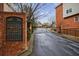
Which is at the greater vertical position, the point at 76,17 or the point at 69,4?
the point at 69,4

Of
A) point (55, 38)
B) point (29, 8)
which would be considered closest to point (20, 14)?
point (29, 8)

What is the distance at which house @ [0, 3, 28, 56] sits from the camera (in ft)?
9.73

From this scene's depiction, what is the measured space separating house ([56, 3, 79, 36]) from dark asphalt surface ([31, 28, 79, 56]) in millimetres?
164

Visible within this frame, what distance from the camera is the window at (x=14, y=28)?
9.86ft

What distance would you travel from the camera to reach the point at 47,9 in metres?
3.06

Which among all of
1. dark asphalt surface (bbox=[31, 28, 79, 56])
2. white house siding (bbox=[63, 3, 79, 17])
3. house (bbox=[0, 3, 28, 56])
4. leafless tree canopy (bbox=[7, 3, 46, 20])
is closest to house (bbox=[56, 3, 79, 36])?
white house siding (bbox=[63, 3, 79, 17])

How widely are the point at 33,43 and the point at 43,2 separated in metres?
0.70

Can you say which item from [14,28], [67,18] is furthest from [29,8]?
[67,18]

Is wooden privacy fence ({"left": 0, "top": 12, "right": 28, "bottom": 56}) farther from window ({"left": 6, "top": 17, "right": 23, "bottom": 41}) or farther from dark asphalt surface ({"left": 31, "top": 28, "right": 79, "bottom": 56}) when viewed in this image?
dark asphalt surface ({"left": 31, "top": 28, "right": 79, "bottom": 56})

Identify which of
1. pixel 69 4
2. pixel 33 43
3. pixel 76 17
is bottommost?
pixel 33 43

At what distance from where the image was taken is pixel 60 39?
304 cm

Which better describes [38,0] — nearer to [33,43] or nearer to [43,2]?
[43,2]

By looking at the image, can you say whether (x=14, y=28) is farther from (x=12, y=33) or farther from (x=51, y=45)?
(x=51, y=45)

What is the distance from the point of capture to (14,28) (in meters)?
3.04
